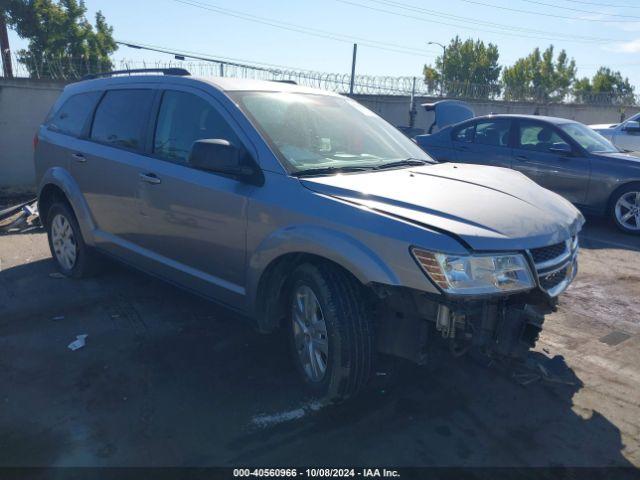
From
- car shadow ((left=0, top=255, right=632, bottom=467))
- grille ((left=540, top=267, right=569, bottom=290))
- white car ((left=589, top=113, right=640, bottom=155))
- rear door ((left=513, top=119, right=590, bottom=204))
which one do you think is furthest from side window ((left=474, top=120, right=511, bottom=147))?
grille ((left=540, top=267, right=569, bottom=290))

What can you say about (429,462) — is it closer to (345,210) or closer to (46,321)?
(345,210)

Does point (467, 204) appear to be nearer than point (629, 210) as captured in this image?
Yes

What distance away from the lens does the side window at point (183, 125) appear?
12.7 ft

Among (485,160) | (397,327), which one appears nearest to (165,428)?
(397,327)

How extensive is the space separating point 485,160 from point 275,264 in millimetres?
6496

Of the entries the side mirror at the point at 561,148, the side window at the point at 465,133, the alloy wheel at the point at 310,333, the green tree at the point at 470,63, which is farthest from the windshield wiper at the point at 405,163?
the green tree at the point at 470,63

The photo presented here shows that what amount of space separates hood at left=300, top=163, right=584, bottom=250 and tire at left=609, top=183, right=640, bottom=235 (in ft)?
16.0

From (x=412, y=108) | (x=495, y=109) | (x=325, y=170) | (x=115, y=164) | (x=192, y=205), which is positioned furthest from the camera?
(x=495, y=109)

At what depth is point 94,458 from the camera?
2.86 meters

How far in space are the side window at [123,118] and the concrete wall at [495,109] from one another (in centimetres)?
1090

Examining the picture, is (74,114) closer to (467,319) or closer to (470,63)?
(467,319)

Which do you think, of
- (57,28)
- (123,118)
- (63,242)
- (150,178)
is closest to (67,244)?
(63,242)

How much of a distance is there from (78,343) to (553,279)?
3.29 metres

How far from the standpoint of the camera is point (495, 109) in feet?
71.8
